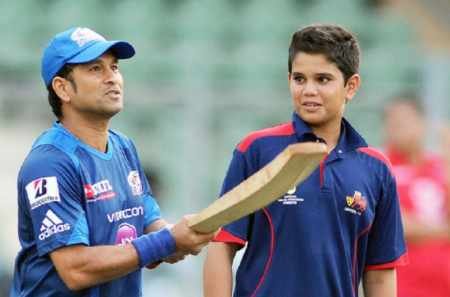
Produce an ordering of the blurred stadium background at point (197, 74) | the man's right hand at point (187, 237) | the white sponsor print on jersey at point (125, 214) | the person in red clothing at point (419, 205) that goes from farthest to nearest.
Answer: the blurred stadium background at point (197, 74), the person in red clothing at point (419, 205), the white sponsor print on jersey at point (125, 214), the man's right hand at point (187, 237)

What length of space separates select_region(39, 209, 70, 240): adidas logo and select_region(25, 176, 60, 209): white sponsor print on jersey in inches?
2.0

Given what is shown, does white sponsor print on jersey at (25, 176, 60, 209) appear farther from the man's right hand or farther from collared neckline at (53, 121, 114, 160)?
the man's right hand

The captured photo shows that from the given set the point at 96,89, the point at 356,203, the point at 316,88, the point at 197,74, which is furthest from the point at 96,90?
the point at 197,74

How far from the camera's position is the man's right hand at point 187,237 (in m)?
5.07

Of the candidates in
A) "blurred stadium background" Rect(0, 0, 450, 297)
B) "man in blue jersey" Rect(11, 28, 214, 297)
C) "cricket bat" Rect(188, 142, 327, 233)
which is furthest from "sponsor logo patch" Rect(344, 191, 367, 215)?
"blurred stadium background" Rect(0, 0, 450, 297)

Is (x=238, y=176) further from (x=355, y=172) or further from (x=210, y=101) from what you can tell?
(x=210, y=101)

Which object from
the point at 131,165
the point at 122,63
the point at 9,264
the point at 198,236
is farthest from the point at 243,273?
the point at 122,63

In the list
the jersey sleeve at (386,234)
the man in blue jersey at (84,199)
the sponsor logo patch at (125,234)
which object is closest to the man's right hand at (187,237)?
the man in blue jersey at (84,199)

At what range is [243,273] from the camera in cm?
524

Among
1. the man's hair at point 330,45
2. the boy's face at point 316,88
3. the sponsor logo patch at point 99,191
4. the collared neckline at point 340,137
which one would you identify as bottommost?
the sponsor logo patch at point 99,191

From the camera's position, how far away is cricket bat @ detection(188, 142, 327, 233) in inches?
181

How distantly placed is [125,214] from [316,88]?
3.00 ft

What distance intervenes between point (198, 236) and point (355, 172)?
671 mm

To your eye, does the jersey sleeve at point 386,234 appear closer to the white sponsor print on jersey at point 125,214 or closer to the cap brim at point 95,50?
the white sponsor print on jersey at point 125,214
